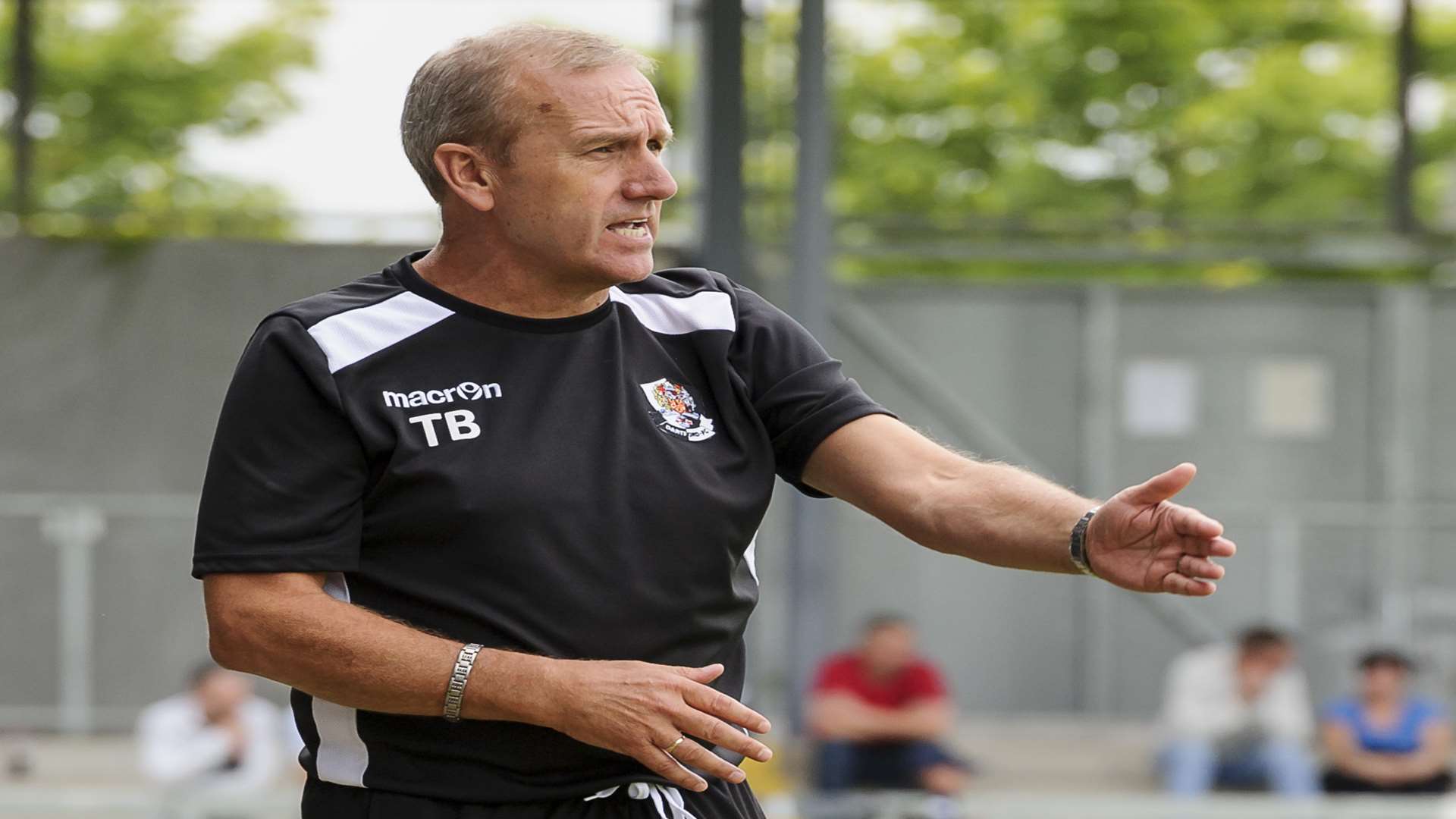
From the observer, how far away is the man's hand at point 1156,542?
213 centimetres

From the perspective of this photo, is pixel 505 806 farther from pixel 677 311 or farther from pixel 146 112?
pixel 146 112

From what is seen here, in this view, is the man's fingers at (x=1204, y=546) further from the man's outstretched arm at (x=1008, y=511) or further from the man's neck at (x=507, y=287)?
the man's neck at (x=507, y=287)

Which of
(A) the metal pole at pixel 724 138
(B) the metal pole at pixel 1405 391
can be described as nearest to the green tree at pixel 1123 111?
(B) the metal pole at pixel 1405 391

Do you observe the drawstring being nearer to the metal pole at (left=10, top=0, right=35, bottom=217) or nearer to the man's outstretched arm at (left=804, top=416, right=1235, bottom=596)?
the man's outstretched arm at (left=804, top=416, right=1235, bottom=596)

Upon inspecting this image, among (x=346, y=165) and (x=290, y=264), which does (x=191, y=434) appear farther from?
(x=346, y=165)

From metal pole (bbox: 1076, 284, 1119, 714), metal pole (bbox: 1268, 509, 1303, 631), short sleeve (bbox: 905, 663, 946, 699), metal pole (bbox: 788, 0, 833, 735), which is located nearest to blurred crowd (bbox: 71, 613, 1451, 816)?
short sleeve (bbox: 905, 663, 946, 699)

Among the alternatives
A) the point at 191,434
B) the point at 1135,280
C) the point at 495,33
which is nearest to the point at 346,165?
the point at 191,434

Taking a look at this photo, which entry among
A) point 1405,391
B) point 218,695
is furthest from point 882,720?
point 1405,391

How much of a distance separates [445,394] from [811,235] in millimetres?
6353

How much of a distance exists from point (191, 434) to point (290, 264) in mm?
1284

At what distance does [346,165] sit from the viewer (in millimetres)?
11469

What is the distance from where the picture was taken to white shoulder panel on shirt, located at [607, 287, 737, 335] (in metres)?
2.43

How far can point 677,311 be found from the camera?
245 centimetres

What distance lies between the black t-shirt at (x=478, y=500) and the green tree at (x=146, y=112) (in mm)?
9115
